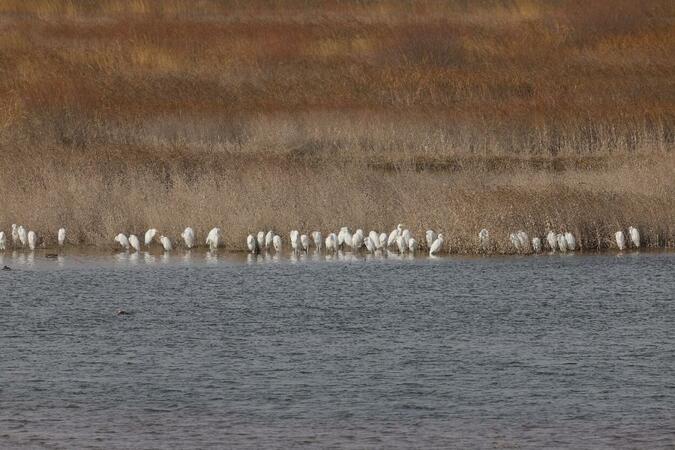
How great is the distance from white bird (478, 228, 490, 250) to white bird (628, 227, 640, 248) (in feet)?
5.74

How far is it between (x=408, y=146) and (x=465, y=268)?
9.50m

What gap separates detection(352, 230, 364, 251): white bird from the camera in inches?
757

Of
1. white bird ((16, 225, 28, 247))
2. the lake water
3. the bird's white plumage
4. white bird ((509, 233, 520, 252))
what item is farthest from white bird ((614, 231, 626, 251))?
white bird ((16, 225, 28, 247))

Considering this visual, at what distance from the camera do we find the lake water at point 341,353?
1003 cm

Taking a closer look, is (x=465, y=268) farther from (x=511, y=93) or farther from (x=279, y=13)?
(x=279, y=13)

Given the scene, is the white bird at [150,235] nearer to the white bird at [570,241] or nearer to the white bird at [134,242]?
the white bird at [134,242]

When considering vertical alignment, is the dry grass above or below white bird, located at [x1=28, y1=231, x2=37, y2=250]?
above

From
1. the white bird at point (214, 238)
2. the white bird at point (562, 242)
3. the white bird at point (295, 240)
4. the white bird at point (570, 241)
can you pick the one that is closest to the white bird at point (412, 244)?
the white bird at point (295, 240)

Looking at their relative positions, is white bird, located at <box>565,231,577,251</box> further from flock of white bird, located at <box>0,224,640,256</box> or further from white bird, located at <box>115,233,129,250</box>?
white bird, located at <box>115,233,129,250</box>

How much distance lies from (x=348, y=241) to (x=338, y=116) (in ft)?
32.3

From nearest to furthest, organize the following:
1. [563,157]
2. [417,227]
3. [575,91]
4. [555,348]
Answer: [555,348], [417,227], [563,157], [575,91]

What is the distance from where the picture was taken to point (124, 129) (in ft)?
93.5

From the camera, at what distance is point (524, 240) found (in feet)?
62.2

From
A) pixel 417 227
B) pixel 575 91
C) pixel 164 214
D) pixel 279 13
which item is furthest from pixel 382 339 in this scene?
pixel 279 13
